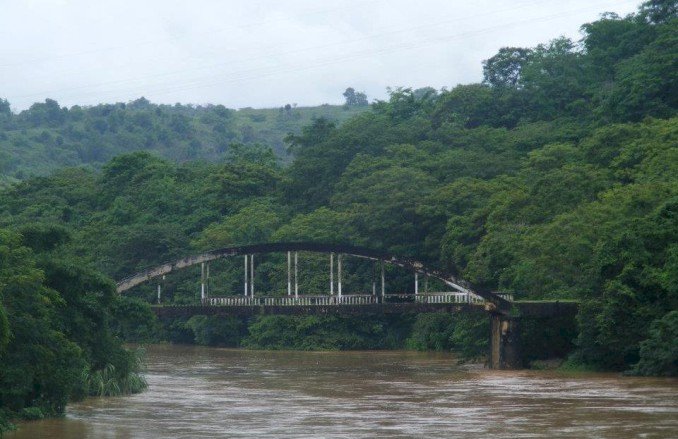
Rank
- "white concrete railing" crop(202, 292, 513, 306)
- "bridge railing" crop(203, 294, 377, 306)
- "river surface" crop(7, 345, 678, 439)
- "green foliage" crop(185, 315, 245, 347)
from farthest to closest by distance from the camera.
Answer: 1. "green foliage" crop(185, 315, 245, 347)
2. "bridge railing" crop(203, 294, 377, 306)
3. "white concrete railing" crop(202, 292, 513, 306)
4. "river surface" crop(7, 345, 678, 439)

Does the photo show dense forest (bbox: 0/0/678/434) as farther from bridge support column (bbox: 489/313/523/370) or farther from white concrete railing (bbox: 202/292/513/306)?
bridge support column (bbox: 489/313/523/370)

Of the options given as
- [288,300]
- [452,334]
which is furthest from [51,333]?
[452,334]

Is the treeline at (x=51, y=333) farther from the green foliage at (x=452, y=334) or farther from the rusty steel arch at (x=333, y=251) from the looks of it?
the green foliage at (x=452, y=334)

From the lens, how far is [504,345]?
58.2m

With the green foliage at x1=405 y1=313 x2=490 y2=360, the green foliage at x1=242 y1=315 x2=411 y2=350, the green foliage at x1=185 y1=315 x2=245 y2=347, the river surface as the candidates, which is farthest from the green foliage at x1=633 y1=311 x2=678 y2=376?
the green foliage at x1=185 y1=315 x2=245 y2=347

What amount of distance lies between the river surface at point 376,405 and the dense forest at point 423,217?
2.02 metres

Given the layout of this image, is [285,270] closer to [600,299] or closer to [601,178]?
[601,178]

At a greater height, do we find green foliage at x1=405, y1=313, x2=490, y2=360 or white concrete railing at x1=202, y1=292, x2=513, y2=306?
white concrete railing at x1=202, y1=292, x2=513, y2=306

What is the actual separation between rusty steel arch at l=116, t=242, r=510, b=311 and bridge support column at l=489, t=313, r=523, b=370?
0.86 m

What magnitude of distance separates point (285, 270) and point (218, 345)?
7425 mm

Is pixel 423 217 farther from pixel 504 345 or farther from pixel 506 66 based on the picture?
pixel 506 66

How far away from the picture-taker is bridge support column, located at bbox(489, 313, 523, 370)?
190 feet

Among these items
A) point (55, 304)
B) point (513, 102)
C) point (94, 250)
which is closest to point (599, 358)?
point (55, 304)

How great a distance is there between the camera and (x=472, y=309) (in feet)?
193
